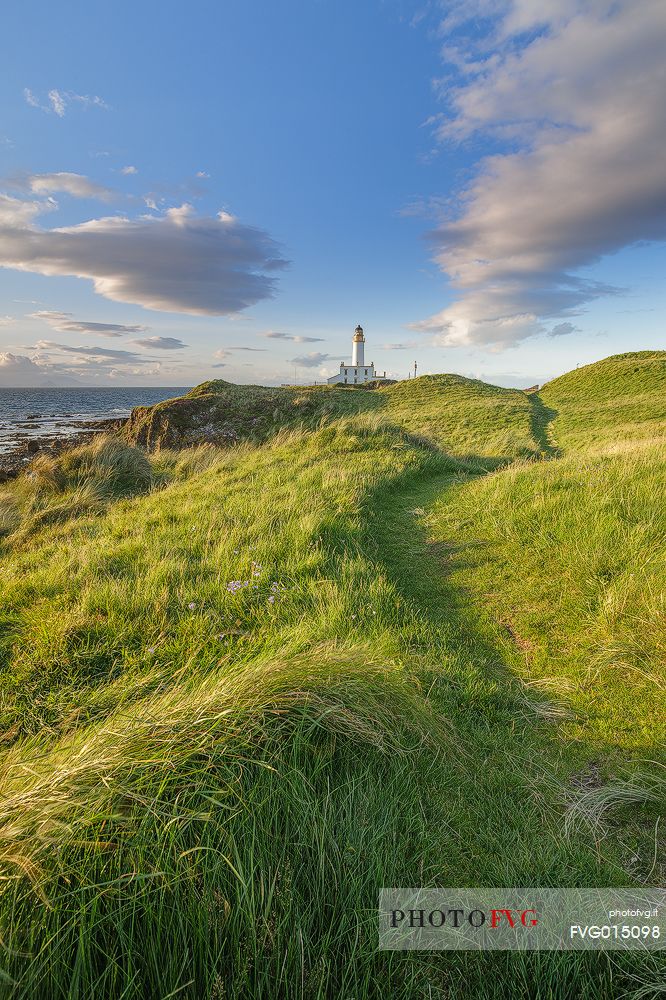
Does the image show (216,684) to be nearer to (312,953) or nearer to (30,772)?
(30,772)

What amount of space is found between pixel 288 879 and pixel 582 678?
9.74ft

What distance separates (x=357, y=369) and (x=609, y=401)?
66.2 metres

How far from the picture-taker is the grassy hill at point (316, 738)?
1.53 metres

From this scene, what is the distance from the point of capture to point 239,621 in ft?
13.6

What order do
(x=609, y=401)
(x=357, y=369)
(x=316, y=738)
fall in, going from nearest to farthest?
1. (x=316, y=738)
2. (x=609, y=401)
3. (x=357, y=369)

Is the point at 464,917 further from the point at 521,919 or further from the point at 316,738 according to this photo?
the point at 316,738

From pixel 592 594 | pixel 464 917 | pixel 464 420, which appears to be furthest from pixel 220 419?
pixel 464 917

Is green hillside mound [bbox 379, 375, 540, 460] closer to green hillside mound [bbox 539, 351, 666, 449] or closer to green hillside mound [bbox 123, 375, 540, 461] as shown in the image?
green hillside mound [bbox 123, 375, 540, 461]

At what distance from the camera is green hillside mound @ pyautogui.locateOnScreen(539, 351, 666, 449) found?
748 inches

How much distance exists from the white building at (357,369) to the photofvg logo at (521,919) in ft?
303

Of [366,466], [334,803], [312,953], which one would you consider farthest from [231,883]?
[366,466]

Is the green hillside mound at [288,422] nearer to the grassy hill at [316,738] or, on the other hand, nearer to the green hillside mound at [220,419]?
the green hillside mound at [220,419]

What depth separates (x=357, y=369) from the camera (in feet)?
300

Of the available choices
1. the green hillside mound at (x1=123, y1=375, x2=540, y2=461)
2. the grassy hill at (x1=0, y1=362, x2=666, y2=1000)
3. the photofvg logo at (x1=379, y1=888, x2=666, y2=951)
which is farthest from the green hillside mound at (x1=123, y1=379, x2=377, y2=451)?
the photofvg logo at (x1=379, y1=888, x2=666, y2=951)
